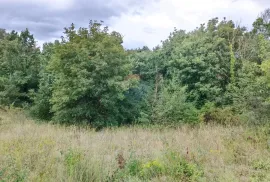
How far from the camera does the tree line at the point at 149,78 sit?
11.4m

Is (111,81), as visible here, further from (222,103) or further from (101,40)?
(222,103)

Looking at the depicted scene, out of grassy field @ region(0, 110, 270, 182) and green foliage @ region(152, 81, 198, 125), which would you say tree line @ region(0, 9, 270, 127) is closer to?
green foliage @ region(152, 81, 198, 125)

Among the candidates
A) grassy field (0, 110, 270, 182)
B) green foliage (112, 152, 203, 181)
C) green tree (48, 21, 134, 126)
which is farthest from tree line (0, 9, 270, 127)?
green foliage (112, 152, 203, 181)

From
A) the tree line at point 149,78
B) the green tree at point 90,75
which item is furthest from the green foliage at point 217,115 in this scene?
the green tree at point 90,75

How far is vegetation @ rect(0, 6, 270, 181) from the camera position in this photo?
426cm

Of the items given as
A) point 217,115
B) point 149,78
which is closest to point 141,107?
point 149,78

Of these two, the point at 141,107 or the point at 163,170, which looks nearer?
the point at 163,170

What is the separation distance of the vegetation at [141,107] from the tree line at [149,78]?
0.06 m

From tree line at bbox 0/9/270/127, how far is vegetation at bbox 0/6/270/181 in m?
0.06

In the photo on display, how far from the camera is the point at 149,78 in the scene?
16.3 m

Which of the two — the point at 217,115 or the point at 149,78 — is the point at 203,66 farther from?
the point at 149,78

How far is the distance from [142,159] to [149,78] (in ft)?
38.7

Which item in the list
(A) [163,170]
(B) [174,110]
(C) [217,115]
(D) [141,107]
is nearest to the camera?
(A) [163,170]

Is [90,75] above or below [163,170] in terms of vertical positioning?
above
